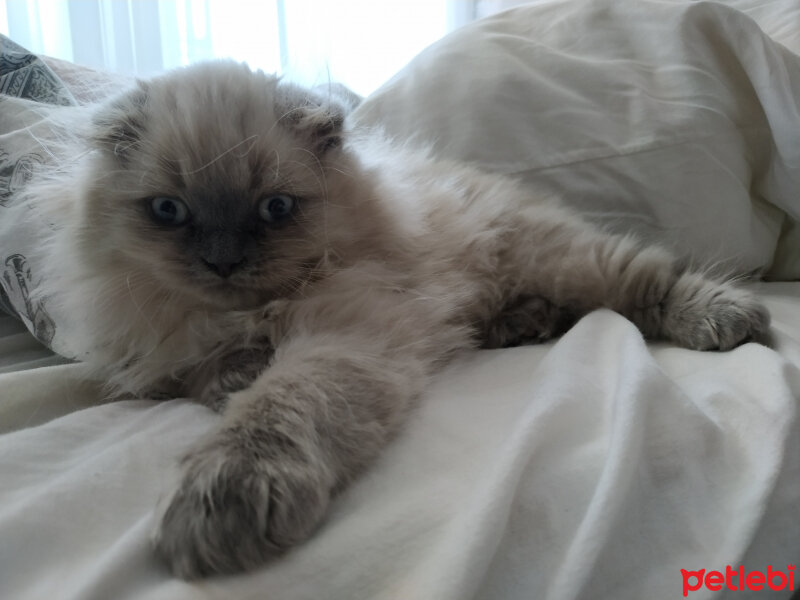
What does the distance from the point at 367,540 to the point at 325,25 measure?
2722 millimetres

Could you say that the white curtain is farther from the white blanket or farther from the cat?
the white blanket

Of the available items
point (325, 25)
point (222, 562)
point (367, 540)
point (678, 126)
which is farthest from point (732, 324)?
point (325, 25)

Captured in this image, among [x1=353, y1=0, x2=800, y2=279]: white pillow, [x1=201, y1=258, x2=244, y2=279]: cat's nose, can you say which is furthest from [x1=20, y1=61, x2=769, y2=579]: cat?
[x1=353, y1=0, x2=800, y2=279]: white pillow

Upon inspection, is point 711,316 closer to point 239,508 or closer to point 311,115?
point 311,115

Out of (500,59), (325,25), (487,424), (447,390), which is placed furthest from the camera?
(325,25)

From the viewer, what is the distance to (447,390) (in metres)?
0.97

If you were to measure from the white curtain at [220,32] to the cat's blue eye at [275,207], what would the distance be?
4.48 ft

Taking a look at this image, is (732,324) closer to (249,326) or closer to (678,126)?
(678,126)

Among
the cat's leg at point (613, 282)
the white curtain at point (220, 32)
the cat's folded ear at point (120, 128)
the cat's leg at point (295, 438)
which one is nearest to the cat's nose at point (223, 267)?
the cat's leg at point (295, 438)

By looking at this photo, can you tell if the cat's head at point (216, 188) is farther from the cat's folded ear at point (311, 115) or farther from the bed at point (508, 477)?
the bed at point (508, 477)

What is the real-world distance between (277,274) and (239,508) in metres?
0.45

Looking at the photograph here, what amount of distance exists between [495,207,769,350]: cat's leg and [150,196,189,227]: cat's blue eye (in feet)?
2.06

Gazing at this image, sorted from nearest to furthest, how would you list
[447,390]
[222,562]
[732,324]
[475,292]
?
[222,562]
[447,390]
[732,324]
[475,292]

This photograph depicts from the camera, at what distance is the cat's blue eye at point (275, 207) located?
1.01 m
